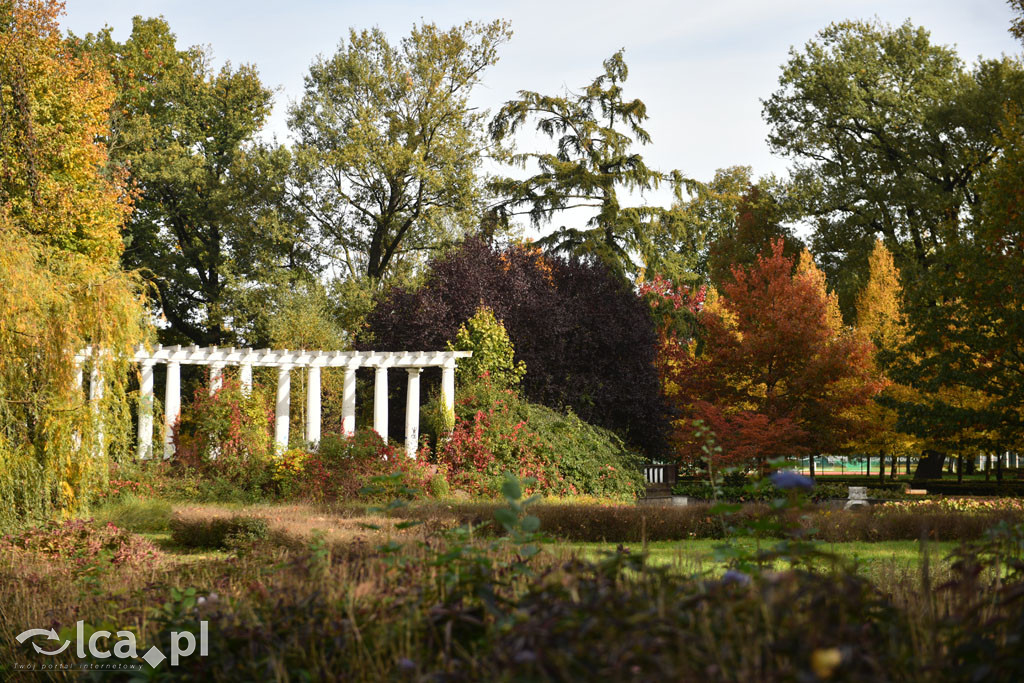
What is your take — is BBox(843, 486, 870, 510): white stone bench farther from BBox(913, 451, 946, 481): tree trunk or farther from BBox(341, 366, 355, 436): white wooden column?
BBox(913, 451, 946, 481): tree trunk

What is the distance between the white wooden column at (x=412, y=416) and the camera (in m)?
20.1

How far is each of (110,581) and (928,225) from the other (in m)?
30.1

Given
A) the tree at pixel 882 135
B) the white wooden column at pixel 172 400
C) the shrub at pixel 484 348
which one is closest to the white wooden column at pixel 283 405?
the white wooden column at pixel 172 400

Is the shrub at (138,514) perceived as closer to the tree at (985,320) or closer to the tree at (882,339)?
the tree at (985,320)

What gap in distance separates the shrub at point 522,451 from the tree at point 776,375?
8.67ft

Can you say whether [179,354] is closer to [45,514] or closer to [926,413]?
[45,514]

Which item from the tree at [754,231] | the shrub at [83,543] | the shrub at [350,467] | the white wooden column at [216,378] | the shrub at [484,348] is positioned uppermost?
the tree at [754,231]

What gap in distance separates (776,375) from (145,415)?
47.8ft

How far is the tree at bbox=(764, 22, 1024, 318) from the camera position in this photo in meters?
30.0

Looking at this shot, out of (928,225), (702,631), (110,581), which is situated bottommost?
(110,581)

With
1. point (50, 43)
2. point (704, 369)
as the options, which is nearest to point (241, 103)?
point (50, 43)

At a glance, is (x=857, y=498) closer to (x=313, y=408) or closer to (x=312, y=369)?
(x=313, y=408)

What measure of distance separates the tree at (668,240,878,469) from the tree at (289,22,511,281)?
1181cm

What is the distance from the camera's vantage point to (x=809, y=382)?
21906 mm
